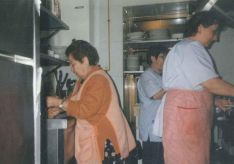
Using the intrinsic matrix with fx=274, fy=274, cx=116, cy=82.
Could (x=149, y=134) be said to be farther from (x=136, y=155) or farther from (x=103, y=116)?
(x=103, y=116)

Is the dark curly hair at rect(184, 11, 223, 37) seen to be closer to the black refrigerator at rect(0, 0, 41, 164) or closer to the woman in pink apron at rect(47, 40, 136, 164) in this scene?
the woman in pink apron at rect(47, 40, 136, 164)

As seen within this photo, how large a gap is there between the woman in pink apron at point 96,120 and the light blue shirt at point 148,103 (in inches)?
23.5

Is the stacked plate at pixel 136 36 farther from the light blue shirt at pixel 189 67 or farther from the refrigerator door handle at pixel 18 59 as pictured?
the refrigerator door handle at pixel 18 59

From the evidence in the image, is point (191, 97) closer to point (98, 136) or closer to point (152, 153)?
point (98, 136)

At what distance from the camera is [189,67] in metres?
1.52

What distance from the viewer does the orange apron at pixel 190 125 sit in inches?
59.4

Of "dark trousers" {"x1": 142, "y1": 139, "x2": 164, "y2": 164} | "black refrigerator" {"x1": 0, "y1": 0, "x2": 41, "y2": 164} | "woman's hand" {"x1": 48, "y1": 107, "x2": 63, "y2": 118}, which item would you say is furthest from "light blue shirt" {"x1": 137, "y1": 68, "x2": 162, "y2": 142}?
"black refrigerator" {"x1": 0, "y1": 0, "x2": 41, "y2": 164}

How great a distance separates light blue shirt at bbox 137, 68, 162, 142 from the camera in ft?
6.92

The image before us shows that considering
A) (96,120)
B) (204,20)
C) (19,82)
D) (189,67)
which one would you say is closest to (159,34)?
(204,20)

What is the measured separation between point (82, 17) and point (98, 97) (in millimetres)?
1369

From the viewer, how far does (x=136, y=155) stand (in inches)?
87.6

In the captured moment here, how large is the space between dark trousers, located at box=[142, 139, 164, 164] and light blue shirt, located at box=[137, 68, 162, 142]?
4cm

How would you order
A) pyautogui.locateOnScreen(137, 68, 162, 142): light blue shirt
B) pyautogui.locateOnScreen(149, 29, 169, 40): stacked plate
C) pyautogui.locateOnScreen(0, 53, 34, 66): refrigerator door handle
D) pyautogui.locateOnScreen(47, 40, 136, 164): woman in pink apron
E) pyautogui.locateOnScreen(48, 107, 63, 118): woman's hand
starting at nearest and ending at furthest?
pyautogui.locateOnScreen(0, 53, 34, 66): refrigerator door handle
pyautogui.locateOnScreen(47, 40, 136, 164): woman in pink apron
pyautogui.locateOnScreen(48, 107, 63, 118): woman's hand
pyautogui.locateOnScreen(137, 68, 162, 142): light blue shirt
pyautogui.locateOnScreen(149, 29, 169, 40): stacked plate

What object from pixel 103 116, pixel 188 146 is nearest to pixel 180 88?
pixel 188 146
